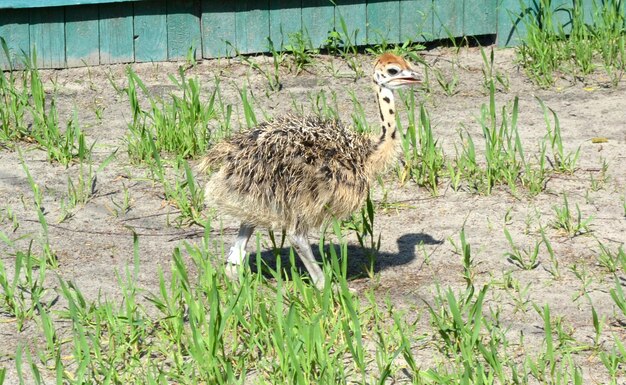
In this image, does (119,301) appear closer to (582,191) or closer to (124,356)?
(124,356)

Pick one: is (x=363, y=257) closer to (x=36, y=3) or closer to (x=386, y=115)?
(x=386, y=115)

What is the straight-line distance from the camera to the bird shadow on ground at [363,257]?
689cm

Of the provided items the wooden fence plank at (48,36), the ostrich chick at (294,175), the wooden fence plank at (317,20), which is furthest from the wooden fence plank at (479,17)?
the ostrich chick at (294,175)

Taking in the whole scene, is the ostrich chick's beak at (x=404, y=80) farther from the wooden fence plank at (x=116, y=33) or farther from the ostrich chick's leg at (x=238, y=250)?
the wooden fence plank at (x=116, y=33)

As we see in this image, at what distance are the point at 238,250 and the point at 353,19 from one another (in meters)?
3.82

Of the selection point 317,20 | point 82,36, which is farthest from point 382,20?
point 82,36

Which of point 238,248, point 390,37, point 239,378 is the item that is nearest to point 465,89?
point 390,37

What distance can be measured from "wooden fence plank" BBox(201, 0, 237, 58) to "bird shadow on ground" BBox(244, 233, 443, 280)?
10.2ft

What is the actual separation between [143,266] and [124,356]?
111 centimetres

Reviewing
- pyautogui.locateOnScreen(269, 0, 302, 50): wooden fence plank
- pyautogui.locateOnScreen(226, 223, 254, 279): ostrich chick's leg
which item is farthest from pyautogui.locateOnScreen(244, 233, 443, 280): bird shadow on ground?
pyautogui.locateOnScreen(269, 0, 302, 50): wooden fence plank

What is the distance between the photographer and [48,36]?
31.8 feet

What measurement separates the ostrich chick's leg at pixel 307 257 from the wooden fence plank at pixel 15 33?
4.01 m

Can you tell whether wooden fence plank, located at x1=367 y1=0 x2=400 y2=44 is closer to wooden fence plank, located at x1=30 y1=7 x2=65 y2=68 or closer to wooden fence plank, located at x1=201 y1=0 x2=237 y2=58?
wooden fence plank, located at x1=201 y1=0 x2=237 y2=58

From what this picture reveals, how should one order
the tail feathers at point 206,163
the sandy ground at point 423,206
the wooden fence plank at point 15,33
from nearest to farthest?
the sandy ground at point 423,206
the tail feathers at point 206,163
the wooden fence plank at point 15,33
